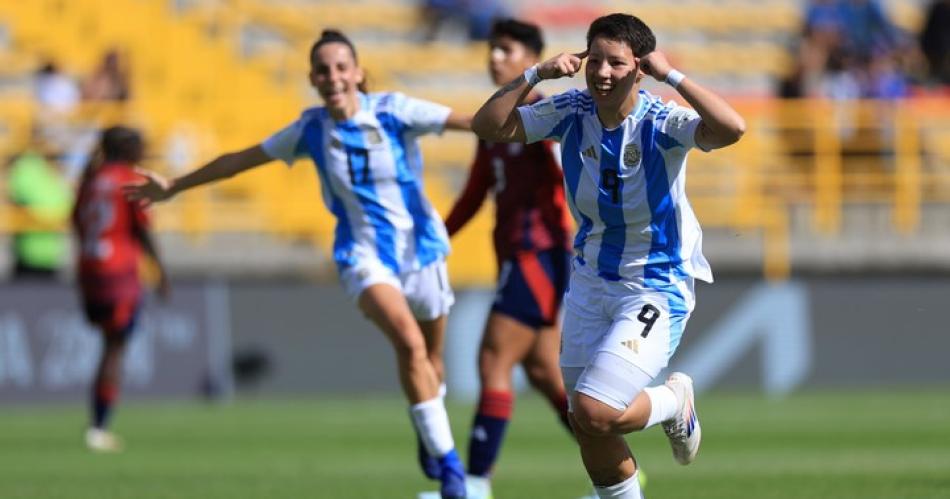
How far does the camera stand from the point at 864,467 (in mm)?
11914

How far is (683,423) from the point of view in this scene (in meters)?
8.28

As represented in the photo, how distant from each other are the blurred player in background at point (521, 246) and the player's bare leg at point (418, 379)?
1.93ft

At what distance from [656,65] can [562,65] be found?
1.28 feet

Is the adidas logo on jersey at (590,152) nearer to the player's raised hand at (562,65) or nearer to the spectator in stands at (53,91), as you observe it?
the player's raised hand at (562,65)

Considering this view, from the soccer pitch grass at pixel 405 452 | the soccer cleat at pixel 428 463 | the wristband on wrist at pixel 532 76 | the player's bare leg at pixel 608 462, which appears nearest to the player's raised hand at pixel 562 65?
the wristband on wrist at pixel 532 76

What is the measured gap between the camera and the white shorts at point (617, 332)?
307 inches

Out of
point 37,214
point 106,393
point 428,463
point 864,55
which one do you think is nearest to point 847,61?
point 864,55

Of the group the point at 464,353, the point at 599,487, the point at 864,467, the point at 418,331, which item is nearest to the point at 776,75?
the point at 464,353

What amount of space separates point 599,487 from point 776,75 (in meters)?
18.0

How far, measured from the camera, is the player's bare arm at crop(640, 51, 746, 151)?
7473 millimetres

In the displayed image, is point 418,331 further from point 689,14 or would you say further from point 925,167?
point 689,14

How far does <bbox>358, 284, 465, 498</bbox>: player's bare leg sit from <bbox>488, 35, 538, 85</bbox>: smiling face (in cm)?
142

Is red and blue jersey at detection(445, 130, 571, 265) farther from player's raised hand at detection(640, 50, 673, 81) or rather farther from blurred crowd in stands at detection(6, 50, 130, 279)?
blurred crowd in stands at detection(6, 50, 130, 279)

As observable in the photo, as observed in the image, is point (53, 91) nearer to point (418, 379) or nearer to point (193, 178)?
point (193, 178)
